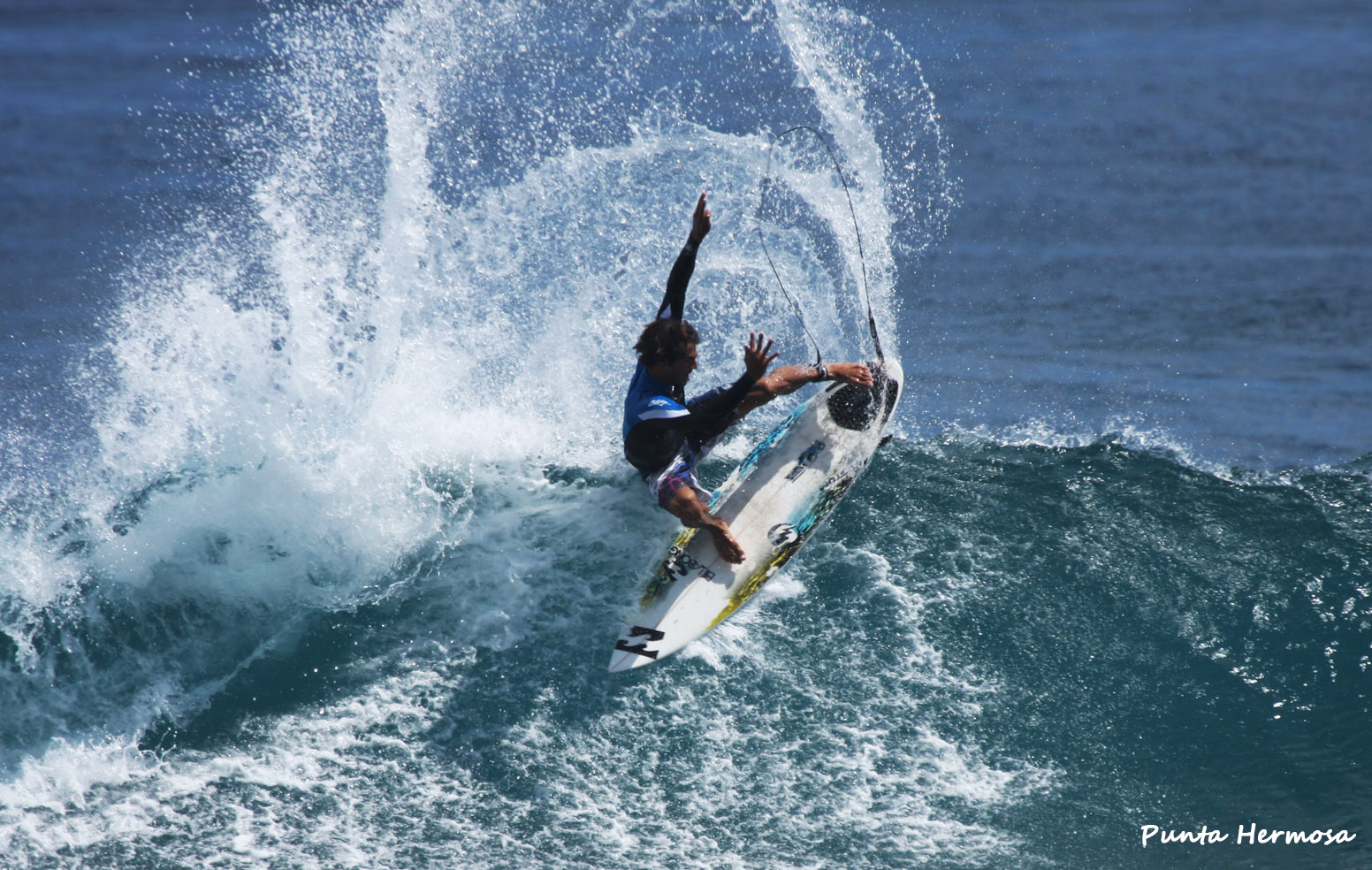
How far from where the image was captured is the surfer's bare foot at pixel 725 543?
21.0ft

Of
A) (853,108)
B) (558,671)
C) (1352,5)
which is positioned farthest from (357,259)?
(1352,5)

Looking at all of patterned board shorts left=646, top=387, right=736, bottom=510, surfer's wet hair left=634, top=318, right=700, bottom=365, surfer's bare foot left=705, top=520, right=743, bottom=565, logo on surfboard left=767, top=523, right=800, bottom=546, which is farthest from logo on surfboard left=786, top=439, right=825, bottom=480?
surfer's wet hair left=634, top=318, right=700, bottom=365

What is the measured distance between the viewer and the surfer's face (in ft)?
20.5

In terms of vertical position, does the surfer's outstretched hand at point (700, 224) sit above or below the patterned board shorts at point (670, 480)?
above

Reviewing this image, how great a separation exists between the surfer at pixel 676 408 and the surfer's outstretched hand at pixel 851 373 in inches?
29.2

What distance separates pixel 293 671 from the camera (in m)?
6.42

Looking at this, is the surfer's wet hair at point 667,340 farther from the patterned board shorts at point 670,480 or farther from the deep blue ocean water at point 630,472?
the deep blue ocean water at point 630,472

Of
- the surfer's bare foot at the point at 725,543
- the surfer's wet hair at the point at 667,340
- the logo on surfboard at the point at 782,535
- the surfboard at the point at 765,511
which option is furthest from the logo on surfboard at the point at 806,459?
the surfer's wet hair at the point at 667,340

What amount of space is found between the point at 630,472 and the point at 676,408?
1355 millimetres

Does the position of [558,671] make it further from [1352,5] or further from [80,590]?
[1352,5]

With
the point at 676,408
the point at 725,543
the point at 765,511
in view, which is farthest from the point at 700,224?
the point at 725,543

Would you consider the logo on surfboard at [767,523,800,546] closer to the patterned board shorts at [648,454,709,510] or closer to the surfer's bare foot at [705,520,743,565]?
the surfer's bare foot at [705,520,743,565]

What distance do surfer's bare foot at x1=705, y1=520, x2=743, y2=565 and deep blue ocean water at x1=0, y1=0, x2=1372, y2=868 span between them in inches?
20.2

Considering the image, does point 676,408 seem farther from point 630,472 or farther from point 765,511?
point 630,472
